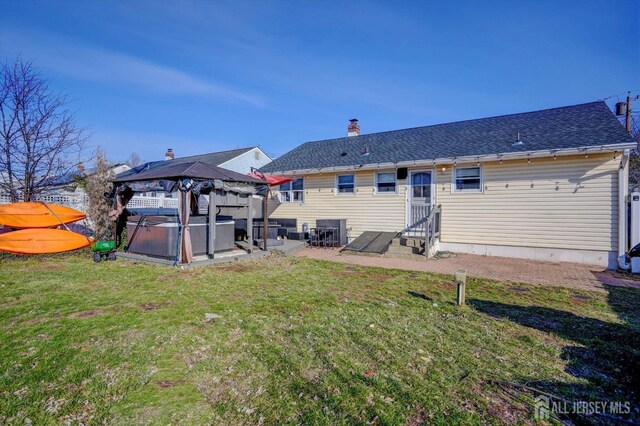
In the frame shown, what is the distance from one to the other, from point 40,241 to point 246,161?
18.0 meters

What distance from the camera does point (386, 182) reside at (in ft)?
39.6

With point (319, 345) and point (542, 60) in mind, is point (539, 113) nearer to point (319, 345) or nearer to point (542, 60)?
point (542, 60)

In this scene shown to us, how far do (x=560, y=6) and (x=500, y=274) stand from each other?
8748 mm

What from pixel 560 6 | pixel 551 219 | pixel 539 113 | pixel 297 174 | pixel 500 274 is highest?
pixel 560 6

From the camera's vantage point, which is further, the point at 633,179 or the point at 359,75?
the point at 633,179

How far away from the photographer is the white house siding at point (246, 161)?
23.7 meters

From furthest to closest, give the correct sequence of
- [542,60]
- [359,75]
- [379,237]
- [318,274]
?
[359,75] < [542,60] < [379,237] < [318,274]

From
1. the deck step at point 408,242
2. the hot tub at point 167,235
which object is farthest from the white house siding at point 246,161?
the deck step at point 408,242

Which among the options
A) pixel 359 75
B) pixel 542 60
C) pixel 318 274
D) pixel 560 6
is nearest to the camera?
pixel 318 274

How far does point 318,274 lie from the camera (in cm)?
735

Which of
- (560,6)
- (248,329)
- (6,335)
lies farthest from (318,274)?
(560,6)

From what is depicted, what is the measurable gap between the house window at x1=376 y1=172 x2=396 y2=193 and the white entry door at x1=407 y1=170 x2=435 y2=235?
65 cm

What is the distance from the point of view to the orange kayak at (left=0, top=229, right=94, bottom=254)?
25.6 feet

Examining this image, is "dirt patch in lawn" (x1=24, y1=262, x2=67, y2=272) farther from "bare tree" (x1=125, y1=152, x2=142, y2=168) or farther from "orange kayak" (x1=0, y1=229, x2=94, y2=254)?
"bare tree" (x1=125, y1=152, x2=142, y2=168)
